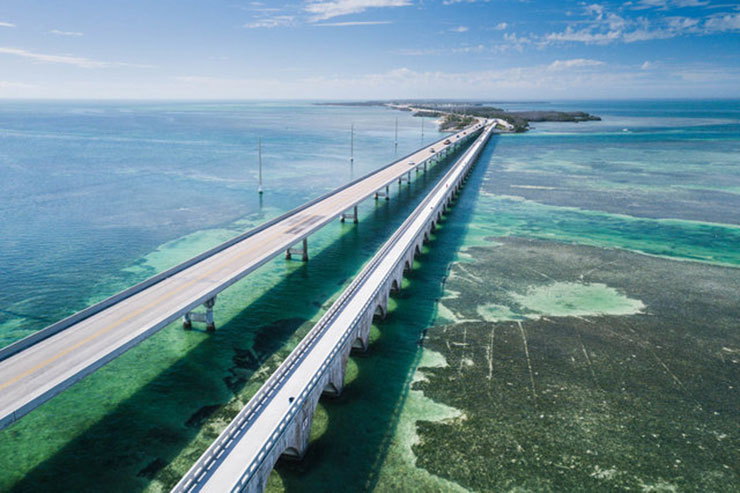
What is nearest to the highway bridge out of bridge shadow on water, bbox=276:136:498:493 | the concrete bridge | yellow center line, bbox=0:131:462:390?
yellow center line, bbox=0:131:462:390

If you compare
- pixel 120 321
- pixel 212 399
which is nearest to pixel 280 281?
pixel 120 321

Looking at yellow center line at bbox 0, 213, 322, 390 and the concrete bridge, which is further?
yellow center line at bbox 0, 213, 322, 390

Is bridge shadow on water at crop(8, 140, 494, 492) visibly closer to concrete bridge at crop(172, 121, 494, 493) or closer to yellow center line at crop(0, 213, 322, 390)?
concrete bridge at crop(172, 121, 494, 493)

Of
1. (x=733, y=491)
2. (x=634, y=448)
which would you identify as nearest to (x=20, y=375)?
(x=634, y=448)

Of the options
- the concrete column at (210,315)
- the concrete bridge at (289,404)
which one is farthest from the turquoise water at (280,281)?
the concrete bridge at (289,404)

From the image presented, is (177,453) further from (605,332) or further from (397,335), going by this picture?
(605,332)

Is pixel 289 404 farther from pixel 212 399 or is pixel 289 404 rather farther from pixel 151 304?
pixel 151 304
